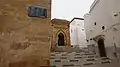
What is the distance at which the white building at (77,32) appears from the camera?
1480 cm

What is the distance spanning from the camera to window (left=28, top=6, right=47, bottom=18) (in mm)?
3629

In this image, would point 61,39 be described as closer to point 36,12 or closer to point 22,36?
point 36,12

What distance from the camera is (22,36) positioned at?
11.3 ft

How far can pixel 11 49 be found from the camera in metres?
3.29

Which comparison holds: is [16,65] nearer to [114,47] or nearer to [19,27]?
[19,27]

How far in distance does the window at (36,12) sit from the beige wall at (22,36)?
9 centimetres

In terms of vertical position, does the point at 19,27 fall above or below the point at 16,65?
above

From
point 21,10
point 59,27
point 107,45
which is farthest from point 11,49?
point 59,27

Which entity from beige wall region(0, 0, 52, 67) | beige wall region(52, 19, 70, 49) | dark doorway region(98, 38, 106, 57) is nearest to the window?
beige wall region(0, 0, 52, 67)

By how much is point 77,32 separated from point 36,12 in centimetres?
1171

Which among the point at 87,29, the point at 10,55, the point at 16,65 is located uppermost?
the point at 87,29

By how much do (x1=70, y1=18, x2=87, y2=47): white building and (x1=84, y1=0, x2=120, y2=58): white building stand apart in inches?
171

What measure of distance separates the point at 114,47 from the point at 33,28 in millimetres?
5075

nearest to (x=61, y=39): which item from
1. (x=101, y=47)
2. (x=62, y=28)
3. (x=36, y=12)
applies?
(x=62, y=28)
